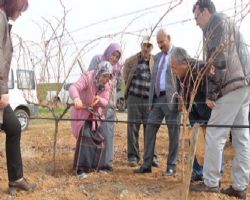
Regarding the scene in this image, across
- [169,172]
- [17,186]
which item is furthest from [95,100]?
[17,186]

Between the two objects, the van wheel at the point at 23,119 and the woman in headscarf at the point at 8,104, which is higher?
the woman in headscarf at the point at 8,104

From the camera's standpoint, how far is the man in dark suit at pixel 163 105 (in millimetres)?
4145

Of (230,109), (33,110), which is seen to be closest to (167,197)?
→ (230,109)

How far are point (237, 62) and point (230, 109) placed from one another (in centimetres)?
36

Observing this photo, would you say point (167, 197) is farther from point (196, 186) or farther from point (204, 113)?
point (204, 113)

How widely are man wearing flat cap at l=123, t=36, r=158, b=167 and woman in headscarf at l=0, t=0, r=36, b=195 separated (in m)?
1.60

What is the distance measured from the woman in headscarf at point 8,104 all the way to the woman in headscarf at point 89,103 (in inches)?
29.2

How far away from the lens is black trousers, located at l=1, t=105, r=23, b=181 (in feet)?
10.8

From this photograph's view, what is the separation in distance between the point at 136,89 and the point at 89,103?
795 mm

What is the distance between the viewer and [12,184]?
11.3 ft

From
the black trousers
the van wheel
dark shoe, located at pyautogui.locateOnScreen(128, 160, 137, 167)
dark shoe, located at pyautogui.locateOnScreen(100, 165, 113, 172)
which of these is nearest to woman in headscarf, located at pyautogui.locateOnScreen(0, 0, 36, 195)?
the black trousers

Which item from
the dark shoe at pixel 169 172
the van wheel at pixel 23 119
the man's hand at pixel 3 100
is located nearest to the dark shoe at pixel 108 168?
the dark shoe at pixel 169 172

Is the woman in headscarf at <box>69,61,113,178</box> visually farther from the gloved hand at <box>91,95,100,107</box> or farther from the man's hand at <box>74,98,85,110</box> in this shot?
the man's hand at <box>74,98,85,110</box>

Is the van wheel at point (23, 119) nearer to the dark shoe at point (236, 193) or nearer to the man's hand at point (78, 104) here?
the man's hand at point (78, 104)
